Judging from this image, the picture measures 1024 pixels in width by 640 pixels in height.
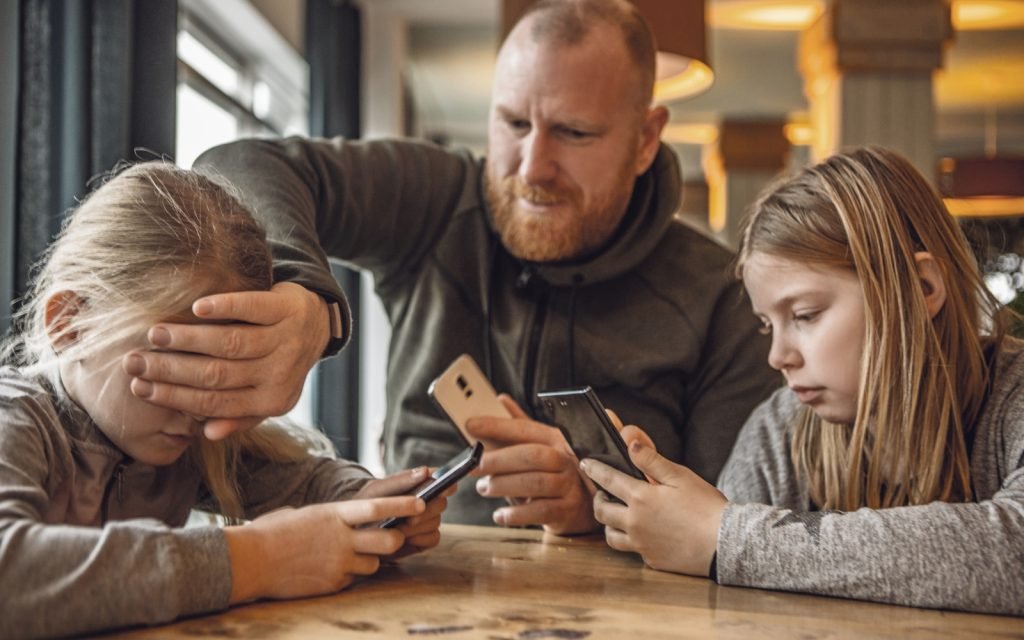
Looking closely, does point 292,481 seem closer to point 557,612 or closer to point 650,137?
point 557,612

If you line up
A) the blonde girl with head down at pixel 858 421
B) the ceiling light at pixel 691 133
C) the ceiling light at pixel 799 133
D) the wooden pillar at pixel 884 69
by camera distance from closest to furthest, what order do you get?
the blonde girl with head down at pixel 858 421 → the wooden pillar at pixel 884 69 → the ceiling light at pixel 691 133 → the ceiling light at pixel 799 133

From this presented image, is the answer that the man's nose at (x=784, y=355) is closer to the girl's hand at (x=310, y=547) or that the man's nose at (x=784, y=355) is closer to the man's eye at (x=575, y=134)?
the girl's hand at (x=310, y=547)

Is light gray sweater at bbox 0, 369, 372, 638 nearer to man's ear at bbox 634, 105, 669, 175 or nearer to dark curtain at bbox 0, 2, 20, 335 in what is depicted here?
dark curtain at bbox 0, 2, 20, 335

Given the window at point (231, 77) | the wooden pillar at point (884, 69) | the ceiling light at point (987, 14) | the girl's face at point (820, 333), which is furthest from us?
the ceiling light at point (987, 14)

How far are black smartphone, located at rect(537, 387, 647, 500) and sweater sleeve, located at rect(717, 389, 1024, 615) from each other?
14 cm

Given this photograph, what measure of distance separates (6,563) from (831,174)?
101 cm

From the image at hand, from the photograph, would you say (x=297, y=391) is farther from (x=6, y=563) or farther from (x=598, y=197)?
(x=598, y=197)

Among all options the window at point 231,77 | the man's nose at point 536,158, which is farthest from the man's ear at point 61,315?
the window at point 231,77

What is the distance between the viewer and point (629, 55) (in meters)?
1.89

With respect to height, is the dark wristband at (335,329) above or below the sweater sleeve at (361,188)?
below

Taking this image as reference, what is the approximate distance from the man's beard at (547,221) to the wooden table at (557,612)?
0.79 metres

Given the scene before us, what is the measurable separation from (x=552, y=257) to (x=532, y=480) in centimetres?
58

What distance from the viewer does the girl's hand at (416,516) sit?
3.62 ft

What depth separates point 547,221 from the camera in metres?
1.81
